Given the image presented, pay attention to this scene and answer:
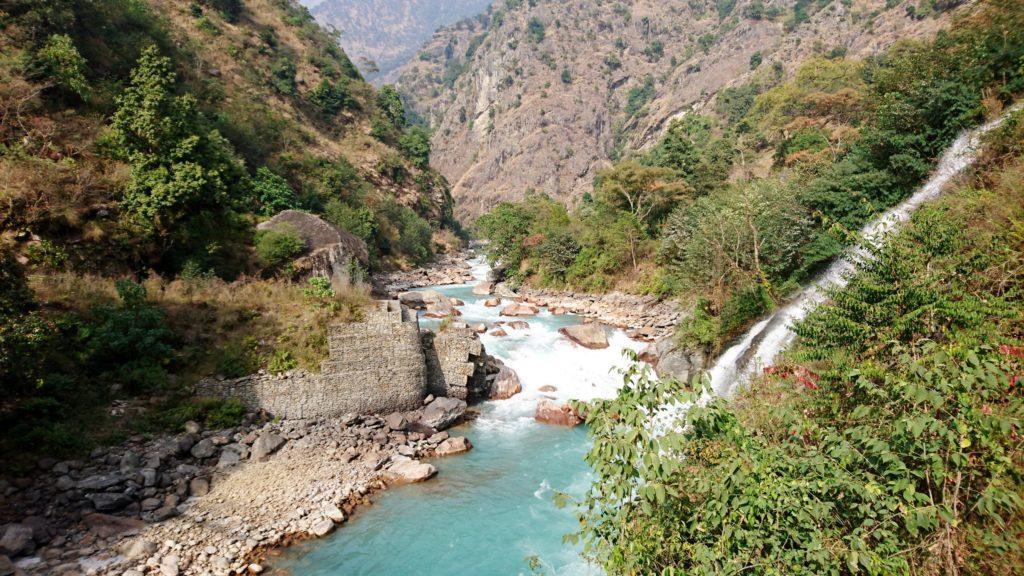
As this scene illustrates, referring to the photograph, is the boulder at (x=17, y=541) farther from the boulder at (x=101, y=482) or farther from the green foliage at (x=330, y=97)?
the green foliage at (x=330, y=97)

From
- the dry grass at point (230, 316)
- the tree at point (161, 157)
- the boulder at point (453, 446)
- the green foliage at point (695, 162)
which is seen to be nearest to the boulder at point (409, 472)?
the boulder at point (453, 446)

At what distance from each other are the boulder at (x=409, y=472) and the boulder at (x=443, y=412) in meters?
1.92

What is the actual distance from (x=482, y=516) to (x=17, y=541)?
301 inches

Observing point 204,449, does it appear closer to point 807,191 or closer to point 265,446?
point 265,446

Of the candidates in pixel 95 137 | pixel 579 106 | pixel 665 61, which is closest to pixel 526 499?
pixel 95 137

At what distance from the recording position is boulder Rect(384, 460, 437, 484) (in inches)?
385

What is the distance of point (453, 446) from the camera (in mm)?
11156

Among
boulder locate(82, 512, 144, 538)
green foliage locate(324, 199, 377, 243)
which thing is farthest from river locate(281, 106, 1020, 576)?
green foliage locate(324, 199, 377, 243)

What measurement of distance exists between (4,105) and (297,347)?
37.9ft

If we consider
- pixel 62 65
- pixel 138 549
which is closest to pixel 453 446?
pixel 138 549

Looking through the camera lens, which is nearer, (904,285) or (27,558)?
(904,285)

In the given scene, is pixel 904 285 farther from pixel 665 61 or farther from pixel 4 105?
pixel 665 61

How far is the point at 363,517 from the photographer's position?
8641mm

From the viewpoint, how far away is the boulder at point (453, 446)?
11016 millimetres
